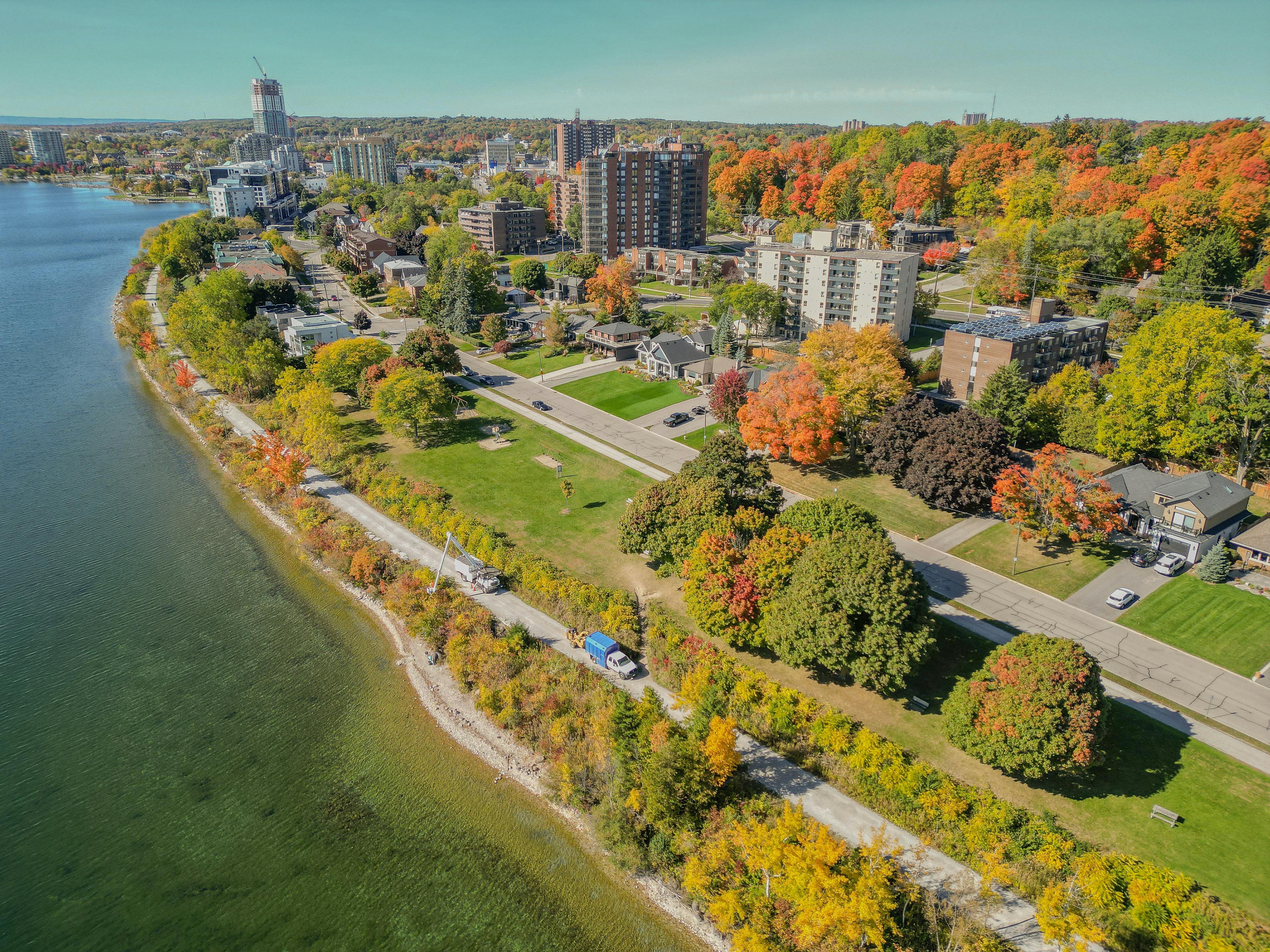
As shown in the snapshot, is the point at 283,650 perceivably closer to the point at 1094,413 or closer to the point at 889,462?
the point at 889,462

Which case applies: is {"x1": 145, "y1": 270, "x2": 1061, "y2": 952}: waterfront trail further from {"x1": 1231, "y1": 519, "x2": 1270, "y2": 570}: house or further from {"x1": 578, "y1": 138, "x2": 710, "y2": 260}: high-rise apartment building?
{"x1": 578, "y1": 138, "x2": 710, "y2": 260}: high-rise apartment building

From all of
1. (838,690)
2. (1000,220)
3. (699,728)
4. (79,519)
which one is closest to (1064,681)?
(838,690)

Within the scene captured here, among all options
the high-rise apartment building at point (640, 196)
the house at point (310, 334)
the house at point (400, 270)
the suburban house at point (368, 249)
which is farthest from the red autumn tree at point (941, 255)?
the suburban house at point (368, 249)

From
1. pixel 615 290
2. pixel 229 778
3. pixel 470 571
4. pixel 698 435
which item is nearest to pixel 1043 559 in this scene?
pixel 698 435

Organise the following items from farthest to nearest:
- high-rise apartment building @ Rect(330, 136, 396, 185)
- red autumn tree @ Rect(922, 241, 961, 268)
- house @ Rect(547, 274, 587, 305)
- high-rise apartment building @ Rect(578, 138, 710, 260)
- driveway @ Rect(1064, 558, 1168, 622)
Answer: high-rise apartment building @ Rect(330, 136, 396, 185), high-rise apartment building @ Rect(578, 138, 710, 260), red autumn tree @ Rect(922, 241, 961, 268), house @ Rect(547, 274, 587, 305), driveway @ Rect(1064, 558, 1168, 622)

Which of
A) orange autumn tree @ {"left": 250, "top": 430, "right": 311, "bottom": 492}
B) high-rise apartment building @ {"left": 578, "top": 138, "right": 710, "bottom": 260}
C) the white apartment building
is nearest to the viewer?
orange autumn tree @ {"left": 250, "top": 430, "right": 311, "bottom": 492}

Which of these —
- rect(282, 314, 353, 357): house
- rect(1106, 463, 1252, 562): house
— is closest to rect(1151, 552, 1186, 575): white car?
rect(1106, 463, 1252, 562): house
